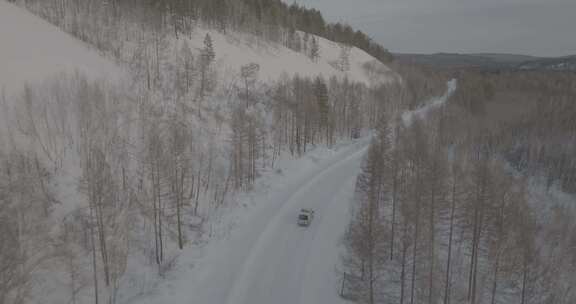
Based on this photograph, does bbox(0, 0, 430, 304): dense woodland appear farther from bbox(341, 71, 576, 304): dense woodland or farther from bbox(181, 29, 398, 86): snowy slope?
bbox(341, 71, 576, 304): dense woodland

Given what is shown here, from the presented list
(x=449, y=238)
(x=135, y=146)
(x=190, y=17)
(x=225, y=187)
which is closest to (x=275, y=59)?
(x=190, y=17)

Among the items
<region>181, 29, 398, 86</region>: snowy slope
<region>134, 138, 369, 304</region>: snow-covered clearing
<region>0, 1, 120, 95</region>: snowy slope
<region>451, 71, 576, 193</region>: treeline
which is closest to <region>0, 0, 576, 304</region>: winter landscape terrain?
<region>134, 138, 369, 304</region>: snow-covered clearing

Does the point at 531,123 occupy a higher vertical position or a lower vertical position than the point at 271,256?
higher

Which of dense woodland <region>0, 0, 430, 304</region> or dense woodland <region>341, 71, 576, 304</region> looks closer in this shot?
dense woodland <region>0, 0, 430, 304</region>

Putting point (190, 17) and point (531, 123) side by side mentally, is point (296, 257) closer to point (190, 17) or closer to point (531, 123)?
point (190, 17)

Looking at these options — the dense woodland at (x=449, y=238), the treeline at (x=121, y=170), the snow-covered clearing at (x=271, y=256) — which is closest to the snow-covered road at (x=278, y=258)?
the snow-covered clearing at (x=271, y=256)

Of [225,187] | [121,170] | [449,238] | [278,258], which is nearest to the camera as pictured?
[278,258]
